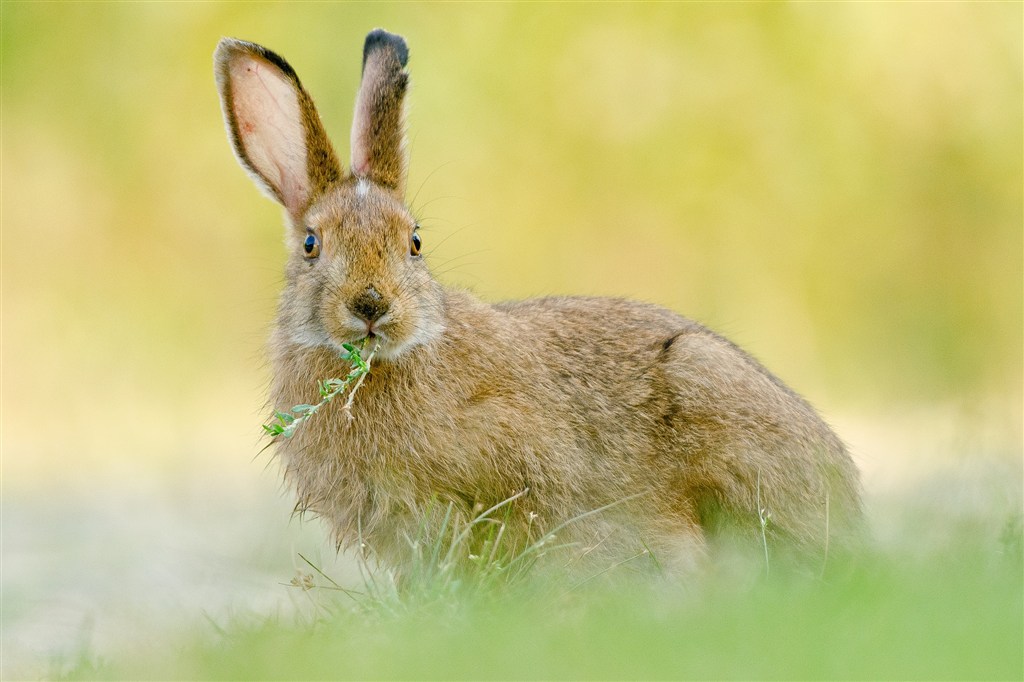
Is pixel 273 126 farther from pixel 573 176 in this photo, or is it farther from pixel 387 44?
pixel 573 176

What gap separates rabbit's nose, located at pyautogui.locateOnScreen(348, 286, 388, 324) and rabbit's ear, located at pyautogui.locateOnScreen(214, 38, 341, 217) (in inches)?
39.0

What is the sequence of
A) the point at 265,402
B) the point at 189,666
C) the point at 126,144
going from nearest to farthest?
the point at 189,666, the point at 265,402, the point at 126,144

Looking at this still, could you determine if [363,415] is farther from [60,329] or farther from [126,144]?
[126,144]

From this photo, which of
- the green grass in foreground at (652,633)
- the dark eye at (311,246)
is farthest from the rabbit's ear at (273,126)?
the green grass in foreground at (652,633)

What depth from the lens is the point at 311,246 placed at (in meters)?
5.64

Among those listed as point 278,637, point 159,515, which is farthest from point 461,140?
point 278,637

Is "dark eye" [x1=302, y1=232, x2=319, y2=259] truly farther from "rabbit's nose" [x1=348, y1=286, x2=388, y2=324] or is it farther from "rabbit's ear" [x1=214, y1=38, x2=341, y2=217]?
"rabbit's nose" [x1=348, y1=286, x2=388, y2=324]

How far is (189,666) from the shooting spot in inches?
157

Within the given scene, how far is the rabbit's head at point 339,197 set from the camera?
17.2 feet

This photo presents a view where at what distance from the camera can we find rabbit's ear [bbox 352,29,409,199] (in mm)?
6016

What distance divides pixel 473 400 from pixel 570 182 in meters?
7.64

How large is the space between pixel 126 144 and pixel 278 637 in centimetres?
926

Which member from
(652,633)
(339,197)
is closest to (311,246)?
(339,197)

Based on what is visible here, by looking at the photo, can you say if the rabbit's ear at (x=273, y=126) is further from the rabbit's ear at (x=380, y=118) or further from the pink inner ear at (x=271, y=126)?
the rabbit's ear at (x=380, y=118)
